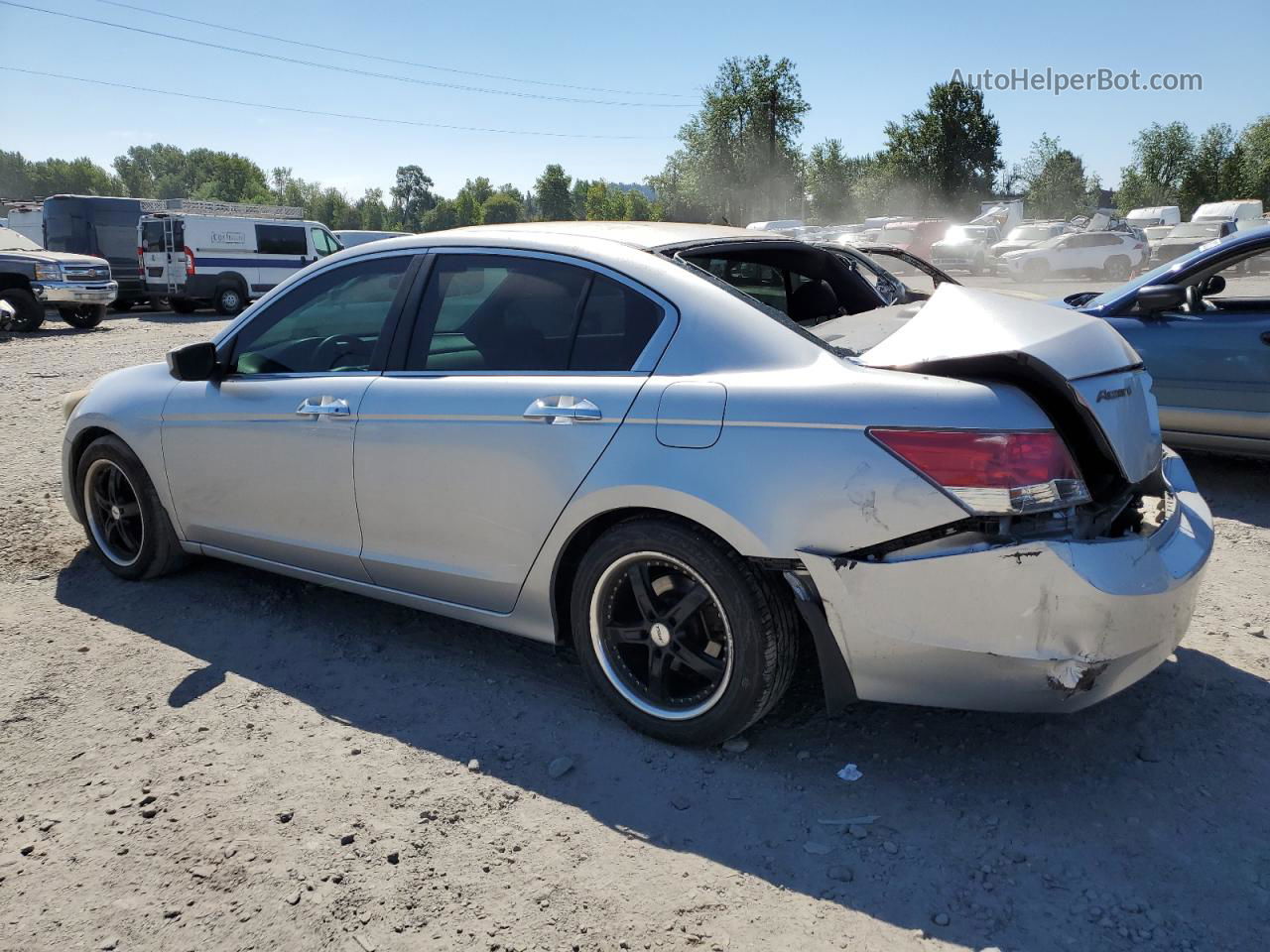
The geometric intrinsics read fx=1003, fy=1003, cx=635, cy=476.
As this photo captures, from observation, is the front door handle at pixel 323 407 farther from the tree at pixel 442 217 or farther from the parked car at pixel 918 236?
the tree at pixel 442 217

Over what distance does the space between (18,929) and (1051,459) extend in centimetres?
274

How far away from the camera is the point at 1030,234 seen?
3403 cm

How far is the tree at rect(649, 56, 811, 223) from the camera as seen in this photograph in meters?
64.0

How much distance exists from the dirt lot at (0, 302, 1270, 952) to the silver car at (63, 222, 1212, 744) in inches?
11.9

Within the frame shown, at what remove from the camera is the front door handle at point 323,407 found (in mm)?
3613

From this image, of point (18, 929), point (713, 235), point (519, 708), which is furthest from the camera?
point (713, 235)

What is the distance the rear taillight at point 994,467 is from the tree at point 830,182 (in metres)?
81.5

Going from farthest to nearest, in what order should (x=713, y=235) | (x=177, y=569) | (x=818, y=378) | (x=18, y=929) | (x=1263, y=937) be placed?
(x=177, y=569) → (x=713, y=235) → (x=818, y=378) → (x=18, y=929) → (x=1263, y=937)

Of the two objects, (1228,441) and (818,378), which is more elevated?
(818,378)

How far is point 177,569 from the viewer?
181 inches

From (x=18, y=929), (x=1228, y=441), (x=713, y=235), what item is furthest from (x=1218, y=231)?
(x=18, y=929)

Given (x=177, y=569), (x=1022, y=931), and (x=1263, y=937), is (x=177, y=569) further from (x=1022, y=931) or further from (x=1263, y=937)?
(x=1263, y=937)

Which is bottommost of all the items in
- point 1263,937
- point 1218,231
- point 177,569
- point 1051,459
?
point 1263,937

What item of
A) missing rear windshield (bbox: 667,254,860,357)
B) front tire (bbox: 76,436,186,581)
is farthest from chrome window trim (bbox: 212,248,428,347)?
missing rear windshield (bbox: 667,254,860,357)
